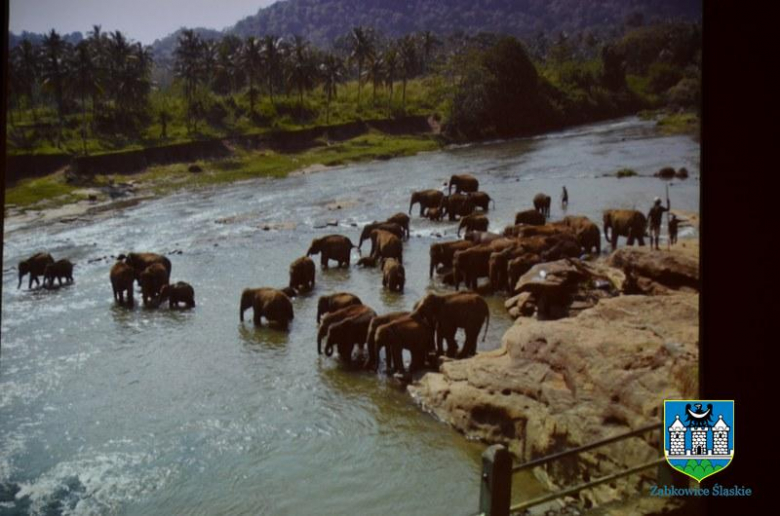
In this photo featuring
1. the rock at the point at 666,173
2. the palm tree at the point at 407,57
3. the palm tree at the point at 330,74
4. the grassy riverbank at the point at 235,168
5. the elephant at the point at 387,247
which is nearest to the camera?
the elephant at the point at 387,247

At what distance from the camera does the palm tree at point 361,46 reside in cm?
3200

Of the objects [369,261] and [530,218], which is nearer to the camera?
[369,261]

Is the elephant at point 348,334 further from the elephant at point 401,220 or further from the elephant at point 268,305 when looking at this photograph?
the elephant at point 401,220

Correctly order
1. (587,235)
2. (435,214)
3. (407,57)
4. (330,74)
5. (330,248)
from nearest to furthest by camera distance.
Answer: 1. (330,248)
2. (587,235)
3. (435,214)
4. (407,57)
5. (330,74)

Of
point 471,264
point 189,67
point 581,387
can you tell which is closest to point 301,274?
point 471,264

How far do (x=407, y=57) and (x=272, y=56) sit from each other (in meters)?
11.1

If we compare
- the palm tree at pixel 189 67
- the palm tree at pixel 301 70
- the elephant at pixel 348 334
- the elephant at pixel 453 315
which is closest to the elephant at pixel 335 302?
the elephant at pixel 348 334

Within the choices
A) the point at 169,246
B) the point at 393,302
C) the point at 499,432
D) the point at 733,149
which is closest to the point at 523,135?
the point at 169,246

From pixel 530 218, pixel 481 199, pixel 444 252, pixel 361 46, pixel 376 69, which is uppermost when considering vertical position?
pixel 361 46

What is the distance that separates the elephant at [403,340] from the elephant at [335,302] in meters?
1.74

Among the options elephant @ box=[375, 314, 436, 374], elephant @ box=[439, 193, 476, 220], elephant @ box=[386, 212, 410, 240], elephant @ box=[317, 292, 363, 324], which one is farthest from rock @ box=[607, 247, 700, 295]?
elephant @ box=[439, 193, 476, 220]

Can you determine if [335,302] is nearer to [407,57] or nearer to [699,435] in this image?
[699,435]

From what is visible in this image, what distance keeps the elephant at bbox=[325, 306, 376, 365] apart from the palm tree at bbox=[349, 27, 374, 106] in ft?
77.7

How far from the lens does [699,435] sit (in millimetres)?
3945
